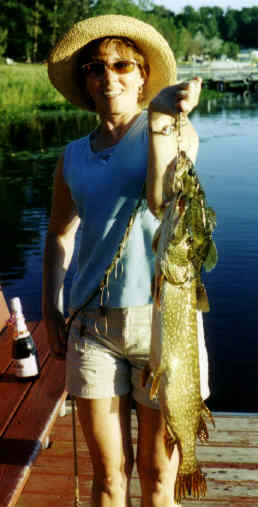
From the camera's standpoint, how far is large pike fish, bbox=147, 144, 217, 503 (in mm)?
1896

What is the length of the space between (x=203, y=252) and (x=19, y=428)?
1523 millimetres

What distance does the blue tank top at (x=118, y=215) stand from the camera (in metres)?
2.18

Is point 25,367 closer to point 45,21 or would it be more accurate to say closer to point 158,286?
point 158,286

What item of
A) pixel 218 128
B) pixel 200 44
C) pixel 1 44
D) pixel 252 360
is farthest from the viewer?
pixel 200 44

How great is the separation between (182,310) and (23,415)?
4.58 feet

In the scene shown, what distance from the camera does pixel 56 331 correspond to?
2.60 metres

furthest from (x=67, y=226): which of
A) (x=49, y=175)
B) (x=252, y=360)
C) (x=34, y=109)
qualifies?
(x=34, y=109)

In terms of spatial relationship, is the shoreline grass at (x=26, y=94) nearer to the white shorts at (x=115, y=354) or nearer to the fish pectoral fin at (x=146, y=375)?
the white shorts at (x=115, y=354)

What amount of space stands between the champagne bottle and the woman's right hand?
0.85 metres

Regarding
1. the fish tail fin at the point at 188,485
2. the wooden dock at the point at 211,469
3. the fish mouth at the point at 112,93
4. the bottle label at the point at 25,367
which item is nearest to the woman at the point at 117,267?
the fish mouth at the point at 112,93

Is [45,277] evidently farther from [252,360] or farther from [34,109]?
[34,109]

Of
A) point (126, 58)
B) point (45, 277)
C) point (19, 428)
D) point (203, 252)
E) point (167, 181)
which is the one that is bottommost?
point (19, 428)

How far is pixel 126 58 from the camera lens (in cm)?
232

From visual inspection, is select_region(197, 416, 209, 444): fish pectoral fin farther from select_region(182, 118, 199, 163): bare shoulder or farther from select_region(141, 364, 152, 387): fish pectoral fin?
select_region(182, 118, 199, 163): bare shoulder
